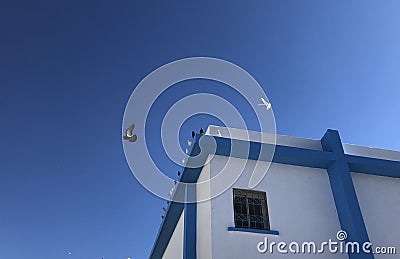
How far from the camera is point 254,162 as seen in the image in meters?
7.68

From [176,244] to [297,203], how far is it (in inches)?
127

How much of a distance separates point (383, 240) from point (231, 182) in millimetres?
3081

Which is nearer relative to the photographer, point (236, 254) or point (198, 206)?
point (236, 254)

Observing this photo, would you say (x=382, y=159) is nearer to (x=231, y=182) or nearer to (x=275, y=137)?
(x=275, y=137)

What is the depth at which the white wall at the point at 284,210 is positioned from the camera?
6629mm

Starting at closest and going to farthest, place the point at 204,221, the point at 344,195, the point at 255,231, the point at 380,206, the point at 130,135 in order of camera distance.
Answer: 1. the point at 255,231
2. the point at 204,221
3. the point at 344,195
4. the point at 380,206
5. the point at 130,135

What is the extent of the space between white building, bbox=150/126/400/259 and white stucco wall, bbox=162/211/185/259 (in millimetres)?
732

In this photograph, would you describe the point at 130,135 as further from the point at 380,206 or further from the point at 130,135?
the point at 380,206

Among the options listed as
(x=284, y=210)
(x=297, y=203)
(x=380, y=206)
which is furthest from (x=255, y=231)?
(x=380, y=206)

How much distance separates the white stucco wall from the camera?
8.64m

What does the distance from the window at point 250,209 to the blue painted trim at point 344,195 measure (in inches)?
57.9

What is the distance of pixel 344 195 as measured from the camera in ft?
24.2

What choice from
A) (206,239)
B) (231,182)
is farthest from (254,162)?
(206,239)

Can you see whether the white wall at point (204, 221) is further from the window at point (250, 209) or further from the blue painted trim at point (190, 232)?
the window at point (250, 209)
